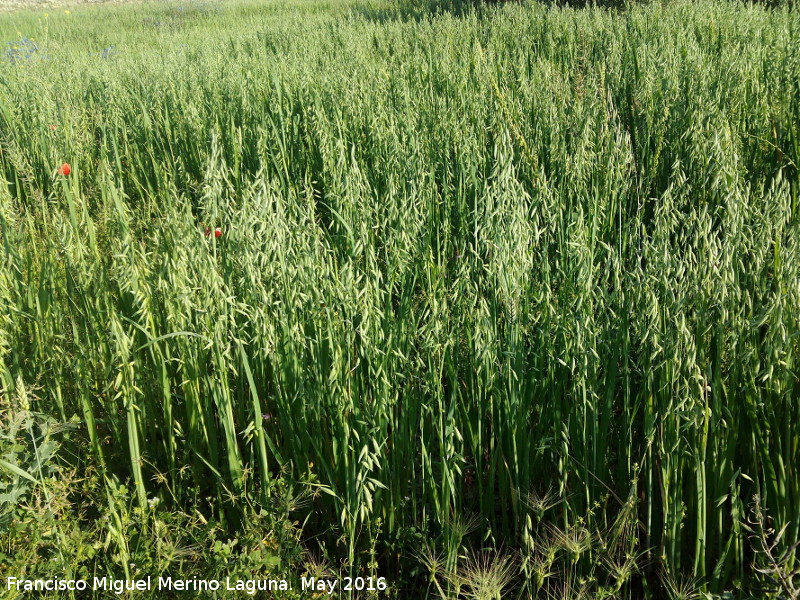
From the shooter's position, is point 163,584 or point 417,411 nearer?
point 163,584

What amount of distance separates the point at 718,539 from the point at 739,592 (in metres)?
0.17

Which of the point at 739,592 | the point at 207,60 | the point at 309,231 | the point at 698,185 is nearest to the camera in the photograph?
the point at 739,592

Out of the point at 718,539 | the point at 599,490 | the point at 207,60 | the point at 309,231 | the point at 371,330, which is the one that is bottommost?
the point at 718,539

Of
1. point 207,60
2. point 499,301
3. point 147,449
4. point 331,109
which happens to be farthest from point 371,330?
point 207,60

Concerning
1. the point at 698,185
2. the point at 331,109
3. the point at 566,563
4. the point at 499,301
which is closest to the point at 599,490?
the point at 566,563

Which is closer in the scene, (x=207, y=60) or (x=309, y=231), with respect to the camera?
(x=309, y=231)

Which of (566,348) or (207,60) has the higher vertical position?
(207,60)

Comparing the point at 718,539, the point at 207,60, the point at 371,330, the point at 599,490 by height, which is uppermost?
the point at 207,60

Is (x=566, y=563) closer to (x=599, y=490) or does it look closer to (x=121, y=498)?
(x=599, y=490)

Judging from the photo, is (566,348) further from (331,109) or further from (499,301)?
(331,109)

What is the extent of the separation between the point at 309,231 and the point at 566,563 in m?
0.98

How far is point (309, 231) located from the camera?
167 centimetres

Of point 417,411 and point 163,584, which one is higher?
point 417,411

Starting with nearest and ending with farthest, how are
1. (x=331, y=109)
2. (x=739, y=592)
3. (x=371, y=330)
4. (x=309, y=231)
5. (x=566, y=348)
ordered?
(x=739, y=592)
(x=566, y=348)
(x=371, y=330)
(x=309, y=231)
(x=331, y=109)
